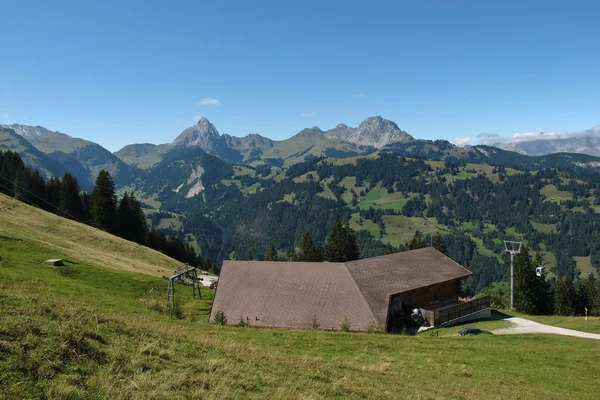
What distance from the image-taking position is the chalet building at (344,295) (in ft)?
123

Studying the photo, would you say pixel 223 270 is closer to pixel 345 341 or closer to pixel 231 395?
pixel 345 341

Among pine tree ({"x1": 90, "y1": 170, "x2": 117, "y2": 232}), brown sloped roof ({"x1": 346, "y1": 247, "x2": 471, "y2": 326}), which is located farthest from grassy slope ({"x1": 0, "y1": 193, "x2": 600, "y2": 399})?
pine tree ({"x1": 90, "y1": 170, "x2": 117, "y2": 232})

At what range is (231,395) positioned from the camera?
1061 cm

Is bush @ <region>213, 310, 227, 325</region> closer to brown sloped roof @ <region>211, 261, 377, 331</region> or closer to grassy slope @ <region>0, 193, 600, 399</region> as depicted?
brown sloped roof @ <region>211, 261, 377, 331</region>

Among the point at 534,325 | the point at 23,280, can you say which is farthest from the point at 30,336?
the point at 534,325

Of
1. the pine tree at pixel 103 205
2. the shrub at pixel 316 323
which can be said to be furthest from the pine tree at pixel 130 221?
the shrub at pixel 316 323

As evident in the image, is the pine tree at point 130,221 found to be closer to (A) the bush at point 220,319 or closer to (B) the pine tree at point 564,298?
(A) the bush at point 220,319

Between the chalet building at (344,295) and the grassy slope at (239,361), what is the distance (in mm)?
7332

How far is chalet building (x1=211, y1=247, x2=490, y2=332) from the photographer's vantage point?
3753cm

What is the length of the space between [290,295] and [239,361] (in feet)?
86.7

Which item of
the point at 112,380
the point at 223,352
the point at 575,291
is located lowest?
the point at 575,291

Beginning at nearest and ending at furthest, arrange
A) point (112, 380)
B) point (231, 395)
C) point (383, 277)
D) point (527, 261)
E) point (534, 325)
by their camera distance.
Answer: point (112, 380) → point (231, 395) → point (534, 325) → point (383, 277) → point (527, 261)

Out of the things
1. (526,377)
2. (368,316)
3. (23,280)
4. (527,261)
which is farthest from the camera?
(527,261)

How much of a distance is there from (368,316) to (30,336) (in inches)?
1228
